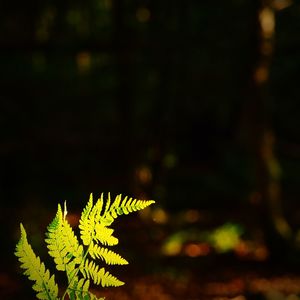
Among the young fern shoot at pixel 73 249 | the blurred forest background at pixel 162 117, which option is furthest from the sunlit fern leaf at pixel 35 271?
the blurred forest background at pixel 162 117

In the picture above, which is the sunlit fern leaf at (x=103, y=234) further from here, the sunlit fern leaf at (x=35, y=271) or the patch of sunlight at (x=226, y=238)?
the patch of sunlight at (x=226, y=238)

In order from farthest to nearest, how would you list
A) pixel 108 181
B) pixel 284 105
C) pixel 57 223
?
1. pixel 284 105
2. pixel 108 181
3. pixel 57 223

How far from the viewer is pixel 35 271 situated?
1024 millimetres

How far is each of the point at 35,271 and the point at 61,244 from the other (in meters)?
0.07

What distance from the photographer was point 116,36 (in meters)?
8.99

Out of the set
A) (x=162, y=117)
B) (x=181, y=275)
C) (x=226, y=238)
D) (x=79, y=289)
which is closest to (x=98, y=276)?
(x=79, y=289)

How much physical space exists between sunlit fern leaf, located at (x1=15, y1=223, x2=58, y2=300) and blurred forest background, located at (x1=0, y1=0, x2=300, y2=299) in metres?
6.69

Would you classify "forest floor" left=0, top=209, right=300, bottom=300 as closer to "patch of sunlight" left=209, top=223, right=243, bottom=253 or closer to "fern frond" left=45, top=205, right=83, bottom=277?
"patch of sunlight" left=209, top=223, right=243, bottom=253

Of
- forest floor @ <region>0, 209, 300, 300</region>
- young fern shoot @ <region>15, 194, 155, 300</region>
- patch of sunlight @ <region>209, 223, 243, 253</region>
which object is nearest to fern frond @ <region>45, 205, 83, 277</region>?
young fern shoot @ <region>15, 194, 155, 300</region>

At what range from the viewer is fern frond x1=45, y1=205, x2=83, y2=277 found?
40.1 inches

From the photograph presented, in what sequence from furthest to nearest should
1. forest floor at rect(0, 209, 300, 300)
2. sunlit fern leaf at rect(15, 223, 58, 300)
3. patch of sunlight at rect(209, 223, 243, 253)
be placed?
patch of sunlight at rect(209, 223, 243, 253) → forest floor at rect(0, 209, 300, 300) → sunlit fern leaf at rect(15, 223, 58, 300)

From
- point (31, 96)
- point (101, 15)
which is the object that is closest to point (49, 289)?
point (31, 96)

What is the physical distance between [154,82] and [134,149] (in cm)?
619

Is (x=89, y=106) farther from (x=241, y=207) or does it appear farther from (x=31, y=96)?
(x=241, y=207)
